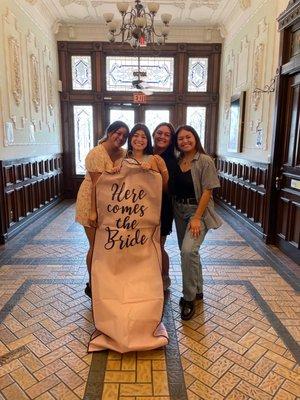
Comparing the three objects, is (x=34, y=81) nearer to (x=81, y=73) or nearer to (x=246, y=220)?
(x=81, y=73)

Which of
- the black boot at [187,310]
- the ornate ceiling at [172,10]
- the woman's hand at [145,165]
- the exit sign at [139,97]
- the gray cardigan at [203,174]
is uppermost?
the ornate ceiling at [172,10]

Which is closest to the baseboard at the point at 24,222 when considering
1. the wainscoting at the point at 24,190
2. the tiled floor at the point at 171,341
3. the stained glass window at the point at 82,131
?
the wainscoting at the point at 24,190

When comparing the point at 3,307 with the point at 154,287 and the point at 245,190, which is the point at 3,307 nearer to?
the point at 154,287

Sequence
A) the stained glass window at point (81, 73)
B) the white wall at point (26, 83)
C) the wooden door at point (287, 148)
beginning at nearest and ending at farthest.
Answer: the wooden door at point (287, 148)
the white wall at point (26, 83)
the stained glass window at point (81, 73)

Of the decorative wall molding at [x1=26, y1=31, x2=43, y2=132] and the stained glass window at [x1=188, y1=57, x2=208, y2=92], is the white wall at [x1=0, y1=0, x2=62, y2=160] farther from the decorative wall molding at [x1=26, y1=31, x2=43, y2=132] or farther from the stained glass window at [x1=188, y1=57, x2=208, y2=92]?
the stained glass window at [x1=188, y1=57, x2=208, y2=92]

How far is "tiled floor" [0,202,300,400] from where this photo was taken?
1665mm

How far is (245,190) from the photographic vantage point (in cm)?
511

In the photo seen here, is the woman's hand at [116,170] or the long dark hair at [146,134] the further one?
the long dark hair at [146,134]

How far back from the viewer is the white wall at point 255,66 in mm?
4223

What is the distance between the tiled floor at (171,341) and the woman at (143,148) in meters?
1.09

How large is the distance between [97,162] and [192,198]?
28.9 inches

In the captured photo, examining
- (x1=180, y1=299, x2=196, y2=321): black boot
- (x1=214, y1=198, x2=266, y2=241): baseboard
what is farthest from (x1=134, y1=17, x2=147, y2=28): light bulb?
(x1=180, y1=299, x2=196, y2=321): black boot

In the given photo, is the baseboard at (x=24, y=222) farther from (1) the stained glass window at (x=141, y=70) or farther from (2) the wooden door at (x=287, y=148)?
(2) the wooden door at (x=287, y=148)

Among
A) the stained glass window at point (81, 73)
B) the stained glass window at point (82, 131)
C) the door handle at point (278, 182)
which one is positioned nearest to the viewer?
the door handle at point (278, 182)
